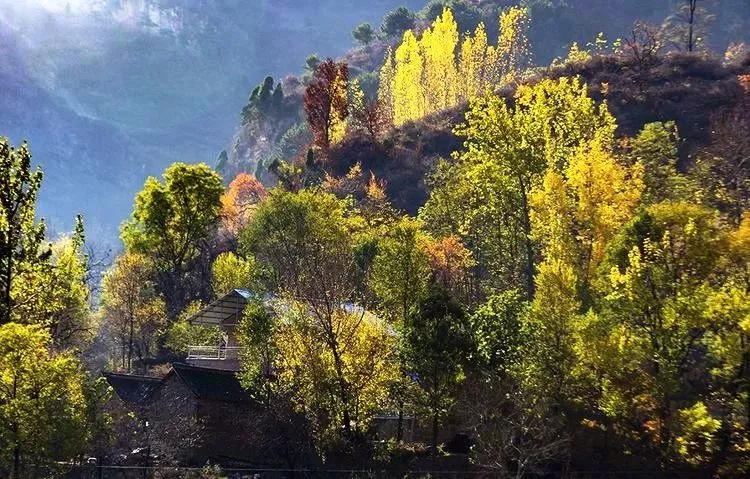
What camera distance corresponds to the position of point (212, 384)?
31.4 metres

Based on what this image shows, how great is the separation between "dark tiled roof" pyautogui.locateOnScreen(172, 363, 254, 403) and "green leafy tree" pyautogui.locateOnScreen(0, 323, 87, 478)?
10401 millimetres

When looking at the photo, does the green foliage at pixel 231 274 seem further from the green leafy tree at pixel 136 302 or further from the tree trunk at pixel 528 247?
the tree trunk at pixel 528 247

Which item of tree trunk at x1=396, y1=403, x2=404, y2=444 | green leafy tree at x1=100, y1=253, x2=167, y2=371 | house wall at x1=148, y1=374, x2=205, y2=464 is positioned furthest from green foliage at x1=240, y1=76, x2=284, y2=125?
tree trunk at x1=396, y1=403, x2=404, y2=444

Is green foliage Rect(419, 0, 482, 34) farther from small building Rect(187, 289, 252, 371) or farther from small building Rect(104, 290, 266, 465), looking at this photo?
small building Rect(104, 290, 266, 465)

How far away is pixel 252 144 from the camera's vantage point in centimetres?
14862

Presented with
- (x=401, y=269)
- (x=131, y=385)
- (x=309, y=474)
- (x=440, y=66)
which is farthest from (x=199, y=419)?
(x=440, y=66)

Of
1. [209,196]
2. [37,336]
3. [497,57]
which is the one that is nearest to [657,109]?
[497,57]

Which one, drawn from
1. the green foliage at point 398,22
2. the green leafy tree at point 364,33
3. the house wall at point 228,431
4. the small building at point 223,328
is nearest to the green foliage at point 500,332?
the house wall at point 228,431

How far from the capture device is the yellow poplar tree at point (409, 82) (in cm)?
7919

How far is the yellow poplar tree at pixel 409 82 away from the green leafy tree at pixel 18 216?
64.4m

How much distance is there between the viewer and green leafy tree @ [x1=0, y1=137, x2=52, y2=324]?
16750 mm

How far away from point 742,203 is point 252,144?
406 feet

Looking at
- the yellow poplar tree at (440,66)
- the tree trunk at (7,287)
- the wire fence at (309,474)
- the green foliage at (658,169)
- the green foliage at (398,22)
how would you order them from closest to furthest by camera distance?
the tree trunk at (7,287) < the wire fence at (309,474) < the green foliage at (658,169) < the yellow poplar tree at (440,66) < the green foliage at (398,22)

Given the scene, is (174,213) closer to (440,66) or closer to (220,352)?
(220,352)
